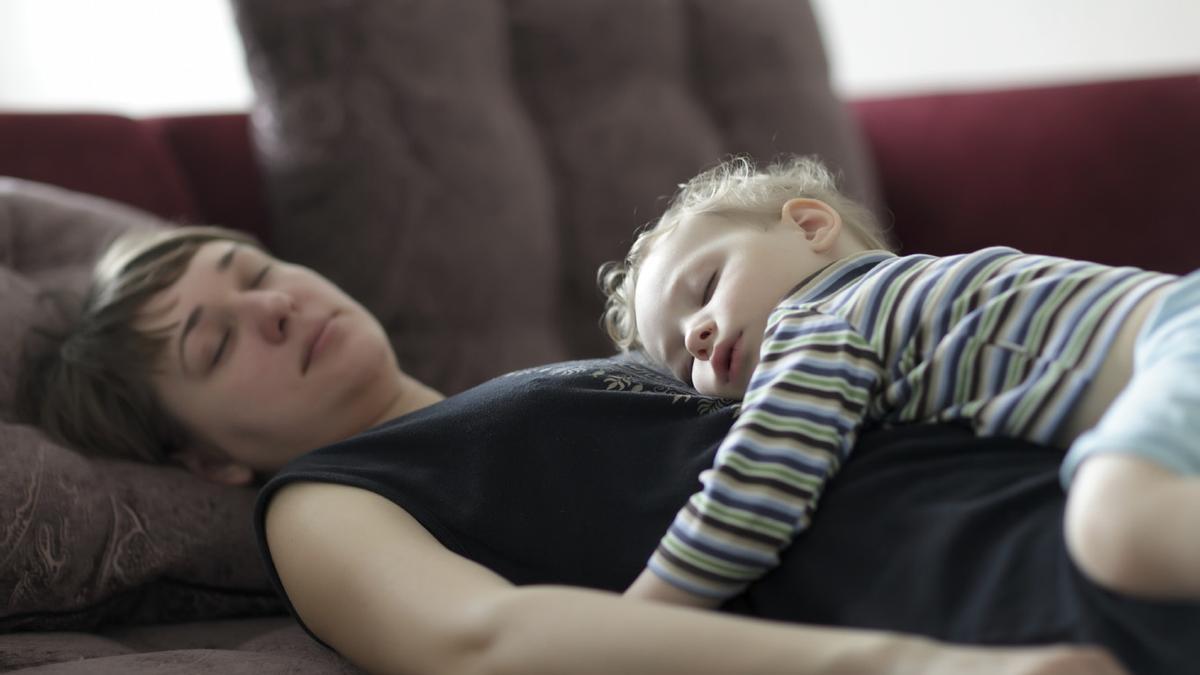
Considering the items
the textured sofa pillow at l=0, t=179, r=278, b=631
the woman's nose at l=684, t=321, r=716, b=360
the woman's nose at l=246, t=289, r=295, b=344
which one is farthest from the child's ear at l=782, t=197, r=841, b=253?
the textured sofa pillow at l=0, t=179, r=278, b=631

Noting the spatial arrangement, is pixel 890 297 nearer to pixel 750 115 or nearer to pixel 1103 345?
pixel 1103 345

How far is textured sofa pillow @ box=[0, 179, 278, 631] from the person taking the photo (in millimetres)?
1069

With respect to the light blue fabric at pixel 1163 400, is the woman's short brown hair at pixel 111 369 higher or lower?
lower

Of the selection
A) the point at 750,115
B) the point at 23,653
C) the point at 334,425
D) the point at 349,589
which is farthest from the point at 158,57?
the point at 349,589

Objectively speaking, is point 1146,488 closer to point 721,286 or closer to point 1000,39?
point 721,286

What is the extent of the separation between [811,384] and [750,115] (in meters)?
1.18

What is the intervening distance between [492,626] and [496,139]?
1058mm

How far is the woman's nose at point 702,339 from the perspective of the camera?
98 cm

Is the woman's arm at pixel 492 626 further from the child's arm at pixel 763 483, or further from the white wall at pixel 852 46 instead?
the white wall at pixel 852 46

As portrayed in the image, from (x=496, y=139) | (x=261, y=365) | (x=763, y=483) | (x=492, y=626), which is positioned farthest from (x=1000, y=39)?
(x=492, y=626)

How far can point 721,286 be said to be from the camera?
987 mm

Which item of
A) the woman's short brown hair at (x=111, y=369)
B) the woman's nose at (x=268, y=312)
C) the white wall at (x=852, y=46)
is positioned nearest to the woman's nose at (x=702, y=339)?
the woman's nose at (x=268, y=312)

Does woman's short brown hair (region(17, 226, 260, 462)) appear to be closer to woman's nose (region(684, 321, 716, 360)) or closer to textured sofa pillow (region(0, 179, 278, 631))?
textured sofa pillow (region(0, 179, 278, 631))

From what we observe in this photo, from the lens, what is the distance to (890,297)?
0.87m
